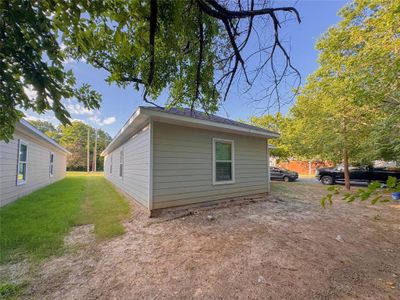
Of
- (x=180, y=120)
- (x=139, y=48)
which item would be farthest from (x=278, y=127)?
(x=139, y=48)

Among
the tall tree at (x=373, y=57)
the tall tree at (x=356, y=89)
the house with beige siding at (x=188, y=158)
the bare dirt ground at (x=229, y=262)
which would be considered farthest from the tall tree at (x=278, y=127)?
the bare dirt ground at (x=229, y=262)

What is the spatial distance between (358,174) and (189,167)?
11.9 meters

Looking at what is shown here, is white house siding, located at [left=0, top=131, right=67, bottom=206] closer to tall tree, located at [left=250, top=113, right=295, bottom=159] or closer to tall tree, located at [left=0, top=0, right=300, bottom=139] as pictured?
tall tree, located at [left=0, top=0, right=300, bottom=139]

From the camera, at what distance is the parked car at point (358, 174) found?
11.0 metres

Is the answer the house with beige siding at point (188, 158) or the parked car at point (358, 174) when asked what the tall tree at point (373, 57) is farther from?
the parked car at point (358, 174)

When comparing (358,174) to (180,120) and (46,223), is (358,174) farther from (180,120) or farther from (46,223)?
(46,223)

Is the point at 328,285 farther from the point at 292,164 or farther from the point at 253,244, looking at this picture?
the point at 292,164

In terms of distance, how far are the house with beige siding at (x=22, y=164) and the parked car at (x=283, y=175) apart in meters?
15.6

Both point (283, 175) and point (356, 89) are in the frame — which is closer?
point (356, 89)

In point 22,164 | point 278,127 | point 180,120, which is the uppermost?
point 278,127

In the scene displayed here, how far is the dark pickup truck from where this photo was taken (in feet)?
35.9

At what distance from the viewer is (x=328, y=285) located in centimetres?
229

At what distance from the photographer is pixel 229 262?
2.79 m

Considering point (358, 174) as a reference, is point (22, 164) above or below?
above
